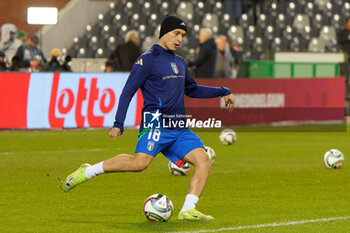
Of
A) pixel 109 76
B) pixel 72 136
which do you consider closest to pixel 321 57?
pixel 109 76

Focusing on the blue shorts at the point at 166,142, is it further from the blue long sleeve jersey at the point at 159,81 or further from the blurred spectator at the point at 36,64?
the blurred spectator at the point at 36,64

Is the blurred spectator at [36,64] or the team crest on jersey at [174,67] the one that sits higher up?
the team crest on jersey at [174,67]

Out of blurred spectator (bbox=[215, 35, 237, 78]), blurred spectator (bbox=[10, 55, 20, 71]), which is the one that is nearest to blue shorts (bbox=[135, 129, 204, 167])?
blurred spectator (bbox=[10, 55, 20, 71])

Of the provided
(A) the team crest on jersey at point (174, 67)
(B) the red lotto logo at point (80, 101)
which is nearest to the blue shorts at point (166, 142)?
(A) the team crest on jersey at point (174, 67)

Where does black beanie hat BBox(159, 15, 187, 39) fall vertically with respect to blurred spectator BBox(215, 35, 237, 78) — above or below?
above

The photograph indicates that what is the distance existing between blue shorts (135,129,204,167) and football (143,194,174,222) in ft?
1.55

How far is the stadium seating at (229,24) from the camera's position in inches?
1328

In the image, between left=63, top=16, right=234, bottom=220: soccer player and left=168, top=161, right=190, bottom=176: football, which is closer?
left=63, top=16, right=234, bottom=220: soccer player

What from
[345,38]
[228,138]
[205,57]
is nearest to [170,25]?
[228,138]

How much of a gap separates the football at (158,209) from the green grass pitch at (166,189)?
7cm

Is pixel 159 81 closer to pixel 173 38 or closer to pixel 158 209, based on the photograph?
pixel 173 38

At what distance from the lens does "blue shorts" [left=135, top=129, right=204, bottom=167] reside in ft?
31.1

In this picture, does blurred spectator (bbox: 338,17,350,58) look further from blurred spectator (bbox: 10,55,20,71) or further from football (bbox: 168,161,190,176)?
football (bbox: 168,161,190,176)

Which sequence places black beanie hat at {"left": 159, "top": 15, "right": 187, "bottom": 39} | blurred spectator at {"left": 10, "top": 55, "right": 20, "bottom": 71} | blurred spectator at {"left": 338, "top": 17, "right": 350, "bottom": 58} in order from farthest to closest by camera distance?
blurred spectator at {"left": 338, "top": 17, "right": 350, "bottom": 58} < blurred spectator at {"left": 10, "top": 55, "right": 20, "bottom": 71} < black beanie hat at {"left": 159, "top": 15, "right": 187, "bottom": 39}
